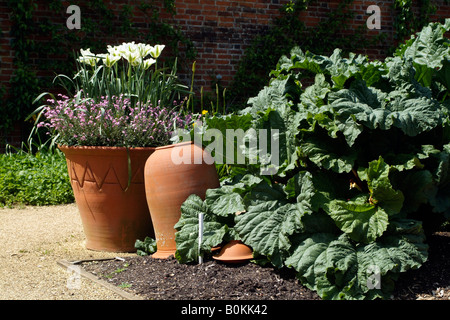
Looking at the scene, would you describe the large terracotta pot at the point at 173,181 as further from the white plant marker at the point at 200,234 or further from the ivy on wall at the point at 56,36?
the ivy on wall at the point at 56,36

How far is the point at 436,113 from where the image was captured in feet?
8.87

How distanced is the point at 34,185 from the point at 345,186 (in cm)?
384

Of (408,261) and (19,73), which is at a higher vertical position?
(19,73)

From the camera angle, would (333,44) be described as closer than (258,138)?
No

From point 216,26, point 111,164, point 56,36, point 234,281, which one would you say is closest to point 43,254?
point 111,164

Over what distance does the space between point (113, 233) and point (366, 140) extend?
1826 mm

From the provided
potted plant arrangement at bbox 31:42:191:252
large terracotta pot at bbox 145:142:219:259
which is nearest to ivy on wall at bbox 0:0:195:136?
potted plant arrangement at bbox 31:42:191:252

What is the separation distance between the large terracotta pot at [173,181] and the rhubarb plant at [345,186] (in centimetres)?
12

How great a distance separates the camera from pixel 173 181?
322cm

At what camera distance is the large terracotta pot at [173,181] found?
3.21m

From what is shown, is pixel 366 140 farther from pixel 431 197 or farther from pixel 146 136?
pixel 146 136

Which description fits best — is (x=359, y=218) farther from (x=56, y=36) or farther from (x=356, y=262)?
(x=56, y=36)

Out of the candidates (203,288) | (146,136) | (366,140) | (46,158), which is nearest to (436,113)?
(366,140)

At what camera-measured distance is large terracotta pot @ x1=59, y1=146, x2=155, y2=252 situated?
356 cm
